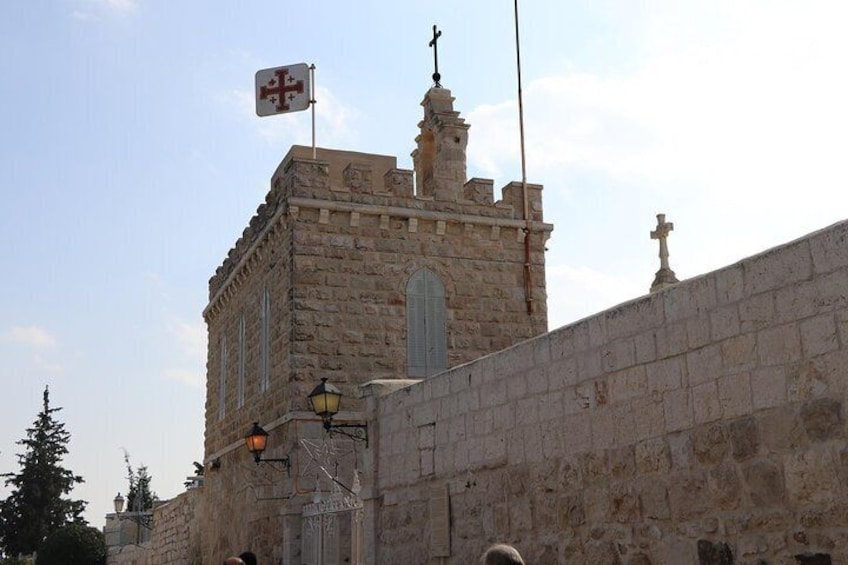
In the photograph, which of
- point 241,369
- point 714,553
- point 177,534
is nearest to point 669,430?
point 714,553

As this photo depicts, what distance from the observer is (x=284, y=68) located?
60.0 ft

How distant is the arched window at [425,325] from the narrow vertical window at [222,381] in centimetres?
492

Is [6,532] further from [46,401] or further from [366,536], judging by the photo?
[366,536]

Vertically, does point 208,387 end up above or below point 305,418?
above

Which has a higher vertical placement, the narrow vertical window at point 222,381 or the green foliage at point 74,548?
the narrow vertical window at point 222,381

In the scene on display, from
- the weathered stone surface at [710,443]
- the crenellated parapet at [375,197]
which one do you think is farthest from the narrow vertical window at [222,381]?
the weathered stone surface at [710,443]

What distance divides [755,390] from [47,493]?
37.9 metres

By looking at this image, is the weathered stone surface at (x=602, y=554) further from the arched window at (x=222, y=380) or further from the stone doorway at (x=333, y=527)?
the arched window at (x=222, y=380)

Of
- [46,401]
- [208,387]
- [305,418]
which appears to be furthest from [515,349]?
[46,401]

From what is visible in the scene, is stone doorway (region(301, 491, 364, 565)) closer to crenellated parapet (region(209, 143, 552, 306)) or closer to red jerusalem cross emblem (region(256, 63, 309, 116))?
crenellated parapet (region(209, 143, 552, 306))

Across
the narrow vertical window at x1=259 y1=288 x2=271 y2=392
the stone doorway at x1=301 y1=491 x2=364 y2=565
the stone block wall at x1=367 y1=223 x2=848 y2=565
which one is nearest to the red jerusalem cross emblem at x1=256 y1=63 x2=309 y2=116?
the narrow vertical window at x1=259 y1=288 x2=271 y2=392

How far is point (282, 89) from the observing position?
18.2 meters

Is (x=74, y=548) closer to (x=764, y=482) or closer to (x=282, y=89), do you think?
(x=282, y=89)

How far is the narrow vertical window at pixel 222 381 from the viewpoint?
1925 cm
